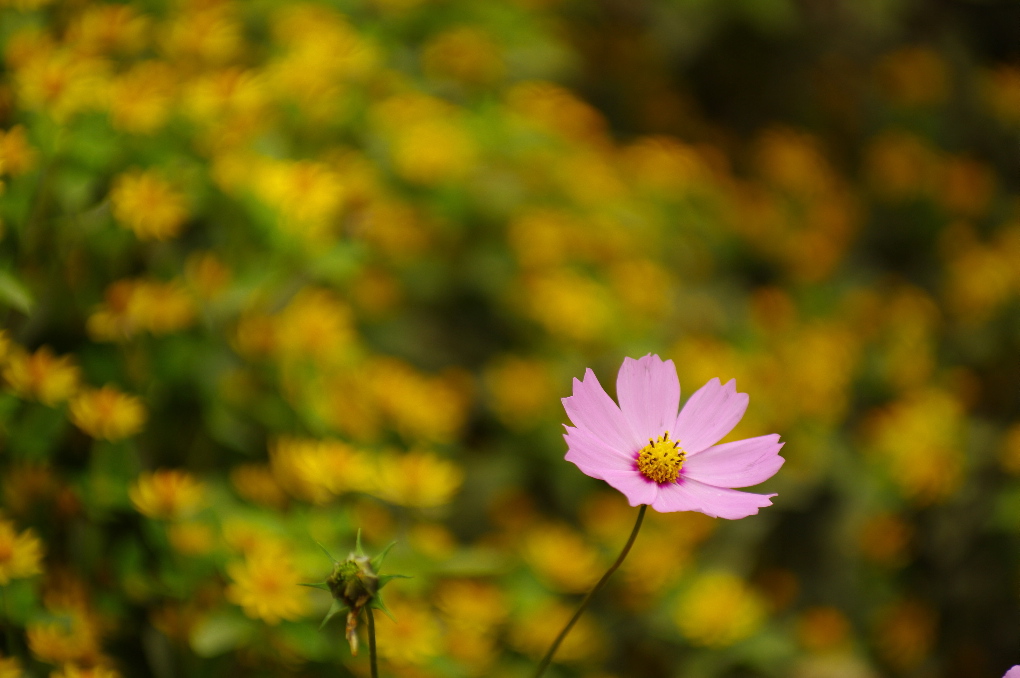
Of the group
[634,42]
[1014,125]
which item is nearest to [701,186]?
[634,42]

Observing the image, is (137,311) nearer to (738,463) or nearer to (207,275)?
(207,275)

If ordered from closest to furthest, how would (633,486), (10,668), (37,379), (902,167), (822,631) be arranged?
1. (633,486)
2. (10,668)
3. (37,379)
4. (822,631)
5. (902,167)

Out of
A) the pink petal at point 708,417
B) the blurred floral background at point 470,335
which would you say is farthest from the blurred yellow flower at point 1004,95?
the pink petal at point 708,417

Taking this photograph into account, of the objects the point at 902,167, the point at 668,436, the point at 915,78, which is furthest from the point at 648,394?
the point at 915,78

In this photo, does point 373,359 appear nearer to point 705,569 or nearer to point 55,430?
point 55,430

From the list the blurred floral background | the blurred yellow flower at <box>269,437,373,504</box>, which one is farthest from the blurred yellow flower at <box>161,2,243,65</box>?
the blurred yellow flower at <box>269,437,373,504</box>

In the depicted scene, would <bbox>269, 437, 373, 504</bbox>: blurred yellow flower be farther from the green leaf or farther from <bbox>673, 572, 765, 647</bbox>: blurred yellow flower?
<bbox>673, 572, 765, 647</bbox>: blurred yellow flower

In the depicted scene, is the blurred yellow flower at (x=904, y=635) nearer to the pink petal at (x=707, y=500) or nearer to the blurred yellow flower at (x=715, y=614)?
the blurred yellow flower at (x=715, y=614)
